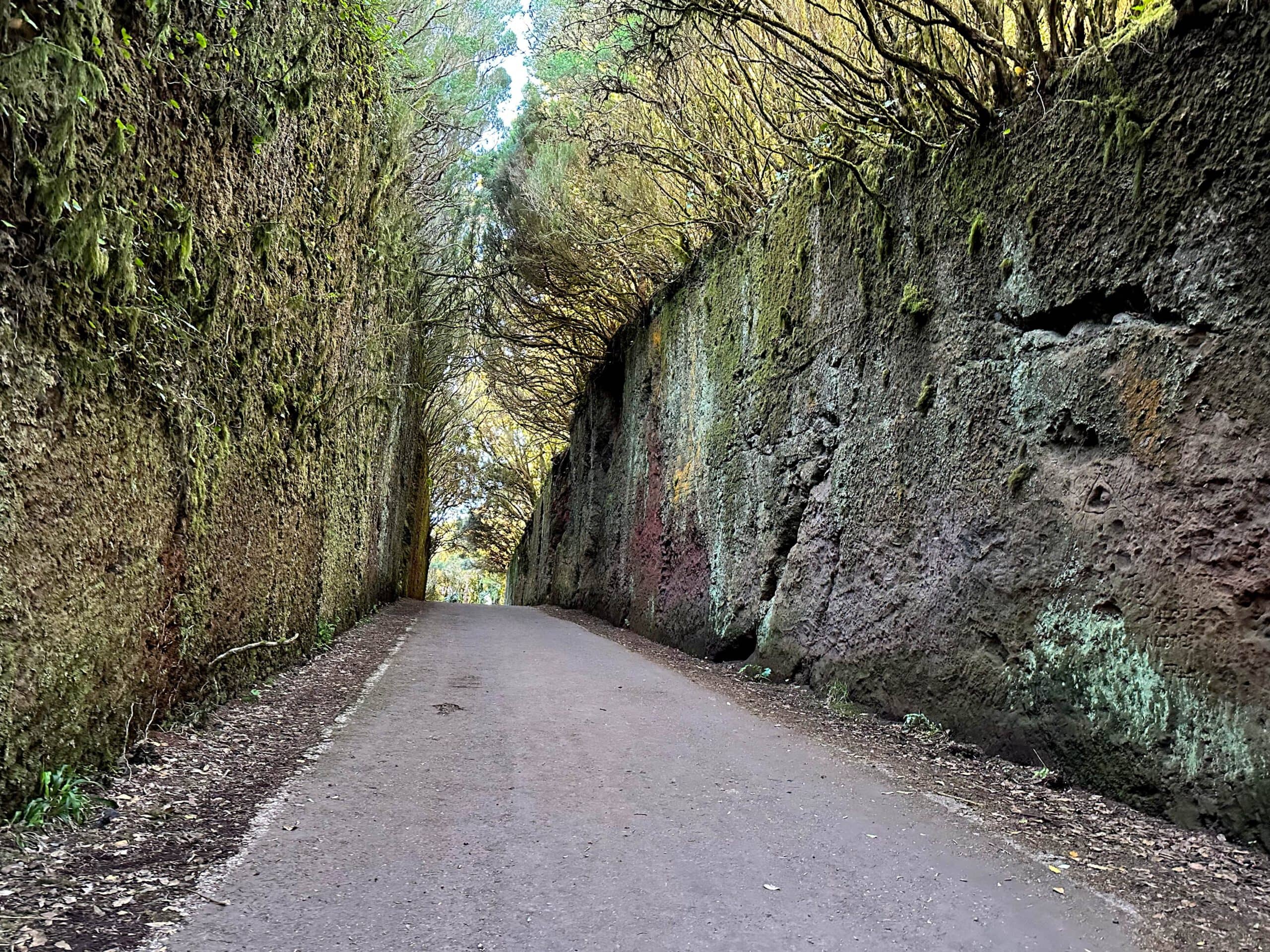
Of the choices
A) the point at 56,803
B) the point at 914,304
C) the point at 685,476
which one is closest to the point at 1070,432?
the point at 914,304

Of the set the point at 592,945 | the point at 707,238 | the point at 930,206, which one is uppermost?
the point at 707,238

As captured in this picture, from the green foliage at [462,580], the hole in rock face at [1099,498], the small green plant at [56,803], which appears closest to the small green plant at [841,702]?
the hole in rock face at [1099,498]

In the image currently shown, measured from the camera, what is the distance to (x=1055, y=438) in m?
4.89

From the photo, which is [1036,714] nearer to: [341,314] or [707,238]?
[341,314]

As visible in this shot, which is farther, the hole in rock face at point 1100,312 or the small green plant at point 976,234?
the small green plant at point 976,234

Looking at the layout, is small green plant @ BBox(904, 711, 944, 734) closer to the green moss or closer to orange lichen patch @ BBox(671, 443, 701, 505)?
the green moss

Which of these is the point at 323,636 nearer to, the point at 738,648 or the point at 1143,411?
the point at 738,648

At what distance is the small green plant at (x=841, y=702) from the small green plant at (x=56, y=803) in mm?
5193

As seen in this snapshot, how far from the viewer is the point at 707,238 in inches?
478

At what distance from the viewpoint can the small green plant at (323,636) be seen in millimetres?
8672

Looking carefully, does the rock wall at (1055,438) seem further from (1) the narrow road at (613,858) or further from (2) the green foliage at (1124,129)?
(1) the narrow road at (613,858)

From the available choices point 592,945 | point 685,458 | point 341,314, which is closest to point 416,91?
point 341,314

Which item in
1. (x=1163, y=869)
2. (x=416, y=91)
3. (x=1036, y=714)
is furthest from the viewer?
(x=416, y=91)

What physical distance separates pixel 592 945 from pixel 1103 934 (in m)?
1.85
